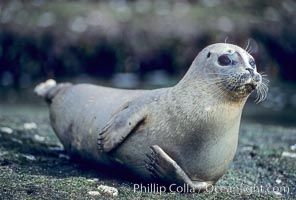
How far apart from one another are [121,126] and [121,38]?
34.7 feet

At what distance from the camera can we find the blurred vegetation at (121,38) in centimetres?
1471

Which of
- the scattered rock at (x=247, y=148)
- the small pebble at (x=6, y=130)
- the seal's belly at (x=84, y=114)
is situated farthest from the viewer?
the scattered rock at (x=247, y=148)

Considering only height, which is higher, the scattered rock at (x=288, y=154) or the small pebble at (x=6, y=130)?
the small pebble at (x=6, y=130)

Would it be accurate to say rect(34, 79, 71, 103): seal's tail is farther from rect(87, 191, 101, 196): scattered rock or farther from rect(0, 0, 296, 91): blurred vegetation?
rect(0, 0, 296, 91): blurred vegetation

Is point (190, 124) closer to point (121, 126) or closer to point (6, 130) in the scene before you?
point (121, 126)

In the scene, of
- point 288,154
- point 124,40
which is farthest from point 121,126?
point 124,40

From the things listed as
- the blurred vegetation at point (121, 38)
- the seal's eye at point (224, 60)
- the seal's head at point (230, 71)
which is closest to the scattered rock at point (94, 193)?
the seal's head at point (230, 71)

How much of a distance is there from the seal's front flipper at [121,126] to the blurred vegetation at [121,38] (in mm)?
8458

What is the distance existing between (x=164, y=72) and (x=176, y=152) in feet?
33.2

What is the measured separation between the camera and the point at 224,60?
4.90m

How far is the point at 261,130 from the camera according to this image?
27.6 ft

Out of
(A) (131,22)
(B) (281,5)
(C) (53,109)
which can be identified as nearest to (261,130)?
(C) (53,109)

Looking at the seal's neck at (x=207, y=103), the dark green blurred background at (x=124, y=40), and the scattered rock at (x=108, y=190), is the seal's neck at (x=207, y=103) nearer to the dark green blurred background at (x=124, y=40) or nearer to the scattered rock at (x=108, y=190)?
the scattered rock at (x=108, y=190)

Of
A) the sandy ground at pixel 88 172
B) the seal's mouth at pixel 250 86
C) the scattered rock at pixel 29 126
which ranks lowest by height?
the sandy ground at pixel 88 172
